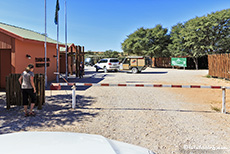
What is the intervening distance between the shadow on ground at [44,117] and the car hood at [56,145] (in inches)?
115

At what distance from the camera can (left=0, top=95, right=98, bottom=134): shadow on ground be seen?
503 centimetres

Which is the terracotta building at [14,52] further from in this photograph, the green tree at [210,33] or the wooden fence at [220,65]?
the green tree at [210,33]

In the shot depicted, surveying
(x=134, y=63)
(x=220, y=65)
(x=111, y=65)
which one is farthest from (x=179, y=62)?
(x=220, y=65)

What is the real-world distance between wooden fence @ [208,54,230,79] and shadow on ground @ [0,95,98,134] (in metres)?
13.2

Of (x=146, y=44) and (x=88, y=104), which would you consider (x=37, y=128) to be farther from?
(x=146, y=44)

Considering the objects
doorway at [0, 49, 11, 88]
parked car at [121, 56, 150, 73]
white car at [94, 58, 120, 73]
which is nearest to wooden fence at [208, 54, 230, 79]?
parked car at [121, 56, 150, 73]

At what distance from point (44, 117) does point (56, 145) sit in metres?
4.11

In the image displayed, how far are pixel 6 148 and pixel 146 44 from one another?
41269mm

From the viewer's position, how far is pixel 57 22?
551 inches

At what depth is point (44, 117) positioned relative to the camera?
5.79 m

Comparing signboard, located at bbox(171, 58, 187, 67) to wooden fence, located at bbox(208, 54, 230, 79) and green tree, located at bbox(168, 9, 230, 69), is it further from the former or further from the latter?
wooden fence, located at bbox(208, 54, 230, 79)

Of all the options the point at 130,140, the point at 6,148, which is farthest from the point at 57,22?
the point at 6,148

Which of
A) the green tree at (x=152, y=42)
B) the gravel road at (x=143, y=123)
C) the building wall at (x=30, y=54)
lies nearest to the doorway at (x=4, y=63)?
the building wall at (x=30, y=54)

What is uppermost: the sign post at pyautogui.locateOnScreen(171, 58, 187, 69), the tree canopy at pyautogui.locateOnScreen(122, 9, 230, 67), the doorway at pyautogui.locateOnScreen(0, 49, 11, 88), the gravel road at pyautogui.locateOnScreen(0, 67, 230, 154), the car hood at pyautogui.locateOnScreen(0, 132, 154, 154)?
the tree canopy at pyautogui.locateOnScreen(122, 9, 230, 67)
